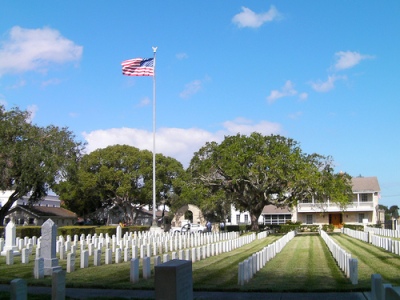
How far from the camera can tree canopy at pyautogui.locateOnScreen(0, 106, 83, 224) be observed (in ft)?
143

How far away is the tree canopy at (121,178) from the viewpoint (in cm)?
6550

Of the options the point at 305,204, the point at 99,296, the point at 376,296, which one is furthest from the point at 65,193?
the point at 376,296

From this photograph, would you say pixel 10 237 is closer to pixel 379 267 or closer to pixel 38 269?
pixel 38 269

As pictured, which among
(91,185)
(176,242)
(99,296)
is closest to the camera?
(99,296)

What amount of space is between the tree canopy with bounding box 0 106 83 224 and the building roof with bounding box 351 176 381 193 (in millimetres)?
38787

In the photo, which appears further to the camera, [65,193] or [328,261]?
[65,193]

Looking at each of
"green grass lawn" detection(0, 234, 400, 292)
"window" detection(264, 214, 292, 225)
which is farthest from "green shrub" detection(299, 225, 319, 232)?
"green grass lawn" detection(0, 234, 400, 292)

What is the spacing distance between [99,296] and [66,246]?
39.4 ft

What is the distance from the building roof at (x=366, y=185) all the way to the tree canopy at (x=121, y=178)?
78.1 feet

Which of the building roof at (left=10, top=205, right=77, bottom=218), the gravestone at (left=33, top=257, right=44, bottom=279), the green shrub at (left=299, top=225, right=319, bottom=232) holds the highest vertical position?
the building roof at (left=10, top=205, right=77, bottom=218)

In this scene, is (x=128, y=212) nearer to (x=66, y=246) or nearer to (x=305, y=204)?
(x=305, y=204)

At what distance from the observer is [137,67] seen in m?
36.0

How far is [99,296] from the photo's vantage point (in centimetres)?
1130

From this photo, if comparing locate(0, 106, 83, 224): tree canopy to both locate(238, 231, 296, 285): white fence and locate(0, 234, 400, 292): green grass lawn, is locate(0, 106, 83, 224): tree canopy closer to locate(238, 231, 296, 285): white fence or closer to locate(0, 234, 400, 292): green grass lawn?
locate(0, 234, 400, 292): green grass lawn
